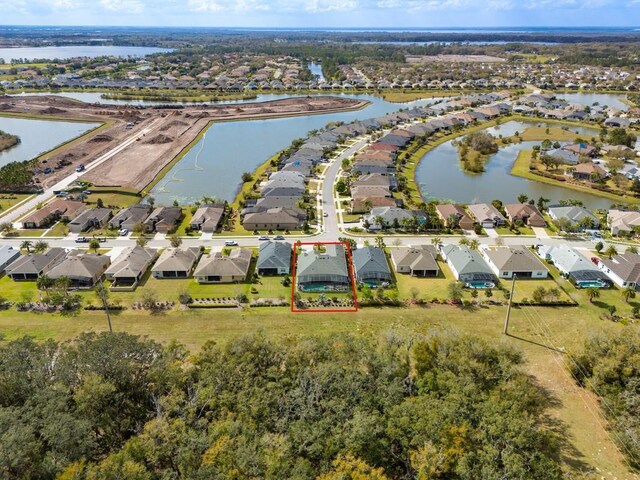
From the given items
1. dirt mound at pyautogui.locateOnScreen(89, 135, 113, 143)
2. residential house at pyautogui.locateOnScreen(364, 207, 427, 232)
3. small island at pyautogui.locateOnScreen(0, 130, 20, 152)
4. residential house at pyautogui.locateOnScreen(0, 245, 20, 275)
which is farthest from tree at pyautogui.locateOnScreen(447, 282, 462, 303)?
small island at pyautogui.locateOnScreen(0, 130, 20, 152)

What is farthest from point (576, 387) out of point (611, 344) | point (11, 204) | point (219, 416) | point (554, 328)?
point (11, 204)

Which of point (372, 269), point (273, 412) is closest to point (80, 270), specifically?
point (372, 269)

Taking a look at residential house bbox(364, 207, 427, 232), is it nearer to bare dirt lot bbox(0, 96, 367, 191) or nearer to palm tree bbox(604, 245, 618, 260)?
palm tree bbox(604, 245, 618, 260)

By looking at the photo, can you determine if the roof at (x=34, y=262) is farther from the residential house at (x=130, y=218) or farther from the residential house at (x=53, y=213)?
the residential house at (x=53, y=213)

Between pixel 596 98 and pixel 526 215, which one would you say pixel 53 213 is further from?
pixel 596 98

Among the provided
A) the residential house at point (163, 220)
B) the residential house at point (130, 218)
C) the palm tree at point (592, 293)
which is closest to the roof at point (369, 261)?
the palm tree at point (592, 293)

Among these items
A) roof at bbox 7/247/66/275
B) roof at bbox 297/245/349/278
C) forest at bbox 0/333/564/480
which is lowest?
roof at bbox 7/247/66/275
